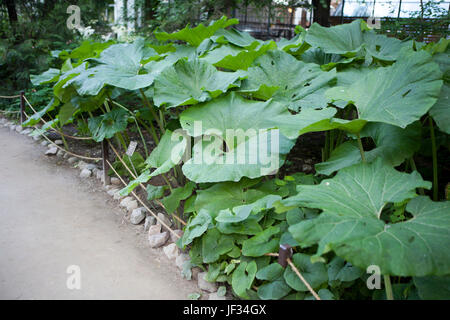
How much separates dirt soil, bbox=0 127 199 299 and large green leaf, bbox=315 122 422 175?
1.00 meters

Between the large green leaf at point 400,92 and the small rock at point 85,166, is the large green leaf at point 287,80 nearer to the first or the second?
the large green leaf at point 400,92

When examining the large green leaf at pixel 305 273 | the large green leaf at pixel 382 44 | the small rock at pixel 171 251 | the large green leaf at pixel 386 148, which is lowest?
the small rock at pixel 171 251

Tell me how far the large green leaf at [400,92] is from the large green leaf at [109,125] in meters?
1.74

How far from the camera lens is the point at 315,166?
1884 mm

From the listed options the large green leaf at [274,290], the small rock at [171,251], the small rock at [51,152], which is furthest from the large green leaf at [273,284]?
the small rock at [51,152]

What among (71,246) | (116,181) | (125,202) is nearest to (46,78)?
(116,181)

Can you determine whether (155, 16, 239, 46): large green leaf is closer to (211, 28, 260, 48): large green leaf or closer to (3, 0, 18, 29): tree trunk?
(211, 28, 260, 48): large green leaf

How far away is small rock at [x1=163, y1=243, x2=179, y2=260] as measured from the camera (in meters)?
2.12

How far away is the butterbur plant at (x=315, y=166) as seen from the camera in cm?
115

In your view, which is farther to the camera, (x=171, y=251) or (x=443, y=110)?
(x=171, y=251)

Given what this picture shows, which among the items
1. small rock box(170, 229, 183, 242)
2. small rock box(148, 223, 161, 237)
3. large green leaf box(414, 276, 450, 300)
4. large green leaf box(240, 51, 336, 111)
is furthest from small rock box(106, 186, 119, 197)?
large green leaf box(414, 276, 450, 300)

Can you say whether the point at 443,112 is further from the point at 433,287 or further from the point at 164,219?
the point at 164,219

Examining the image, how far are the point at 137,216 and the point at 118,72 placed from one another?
3.34ft
